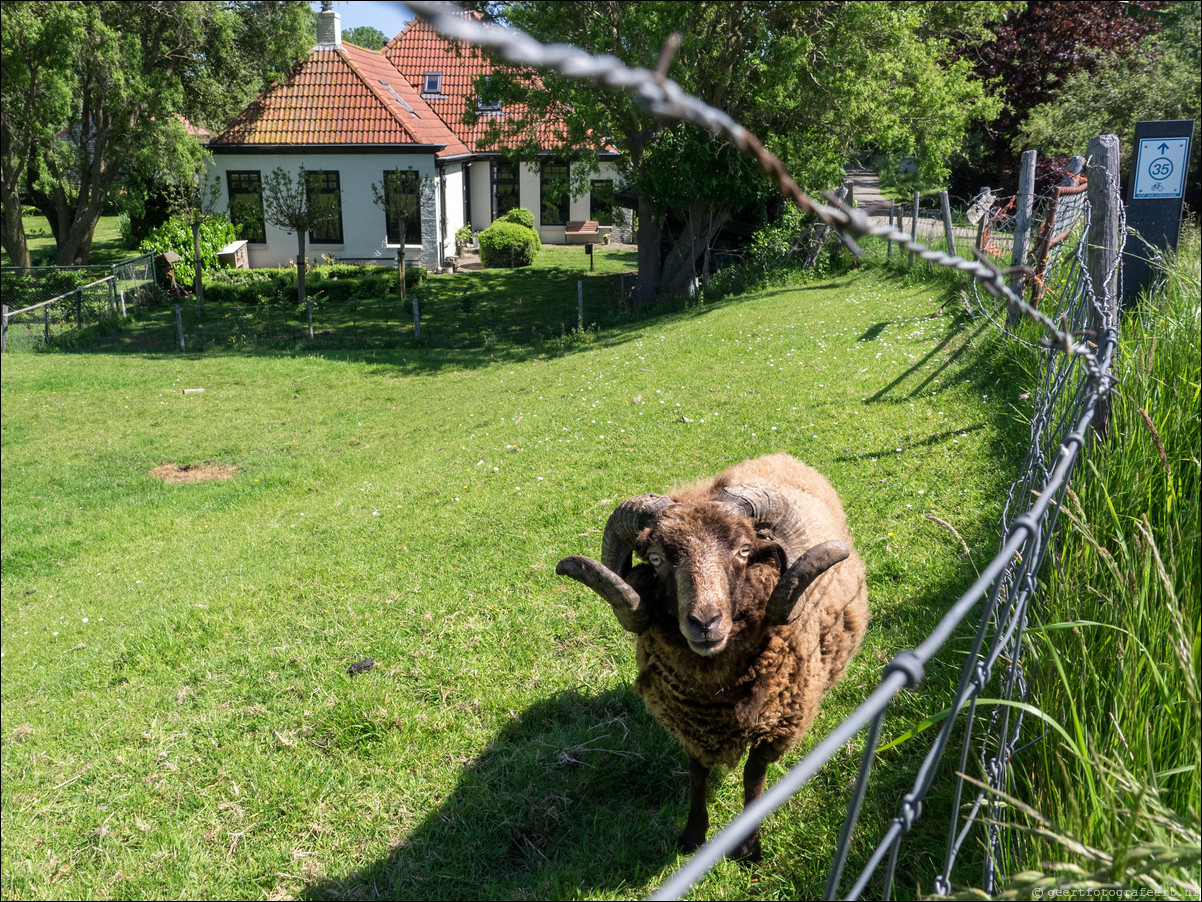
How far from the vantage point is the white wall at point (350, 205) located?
31641mm

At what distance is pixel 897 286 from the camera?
1759 centimetres

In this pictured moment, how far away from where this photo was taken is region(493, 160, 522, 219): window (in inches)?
1567

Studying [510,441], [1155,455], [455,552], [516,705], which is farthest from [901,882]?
[510,441]

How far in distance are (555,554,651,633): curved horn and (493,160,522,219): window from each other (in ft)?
124

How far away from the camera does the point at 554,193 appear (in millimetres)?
38250

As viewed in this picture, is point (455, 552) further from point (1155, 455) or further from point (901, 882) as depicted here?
point (1155, 455)

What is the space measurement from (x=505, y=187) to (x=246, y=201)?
12.0m

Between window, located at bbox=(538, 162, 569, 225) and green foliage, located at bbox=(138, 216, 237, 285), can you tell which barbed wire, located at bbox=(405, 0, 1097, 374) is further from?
window, located at bbox=(538, 162, 569, 225)

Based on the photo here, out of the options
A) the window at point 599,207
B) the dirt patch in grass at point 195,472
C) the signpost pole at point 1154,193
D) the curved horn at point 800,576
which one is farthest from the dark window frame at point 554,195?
the curved horn at point 800,576

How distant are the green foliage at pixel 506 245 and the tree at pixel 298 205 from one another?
572cm

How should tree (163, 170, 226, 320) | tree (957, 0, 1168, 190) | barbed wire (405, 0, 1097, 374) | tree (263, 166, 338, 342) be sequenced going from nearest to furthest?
1. barbed wire (405, 0, 1097, 374)
2. tree (263, 166, 338, 342)
3. tree (163, 170, 226, 320)
4. tree (957, 0, 1168, 190)

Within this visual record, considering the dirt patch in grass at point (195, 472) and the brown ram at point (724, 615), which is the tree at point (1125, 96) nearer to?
the dirt patch in grass at point (195, 472)

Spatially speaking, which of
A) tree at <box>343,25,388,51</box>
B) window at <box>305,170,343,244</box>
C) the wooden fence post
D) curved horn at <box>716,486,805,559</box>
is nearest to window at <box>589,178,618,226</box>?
window at <box>305,170,343,244</box>

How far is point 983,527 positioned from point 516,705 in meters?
3.66
